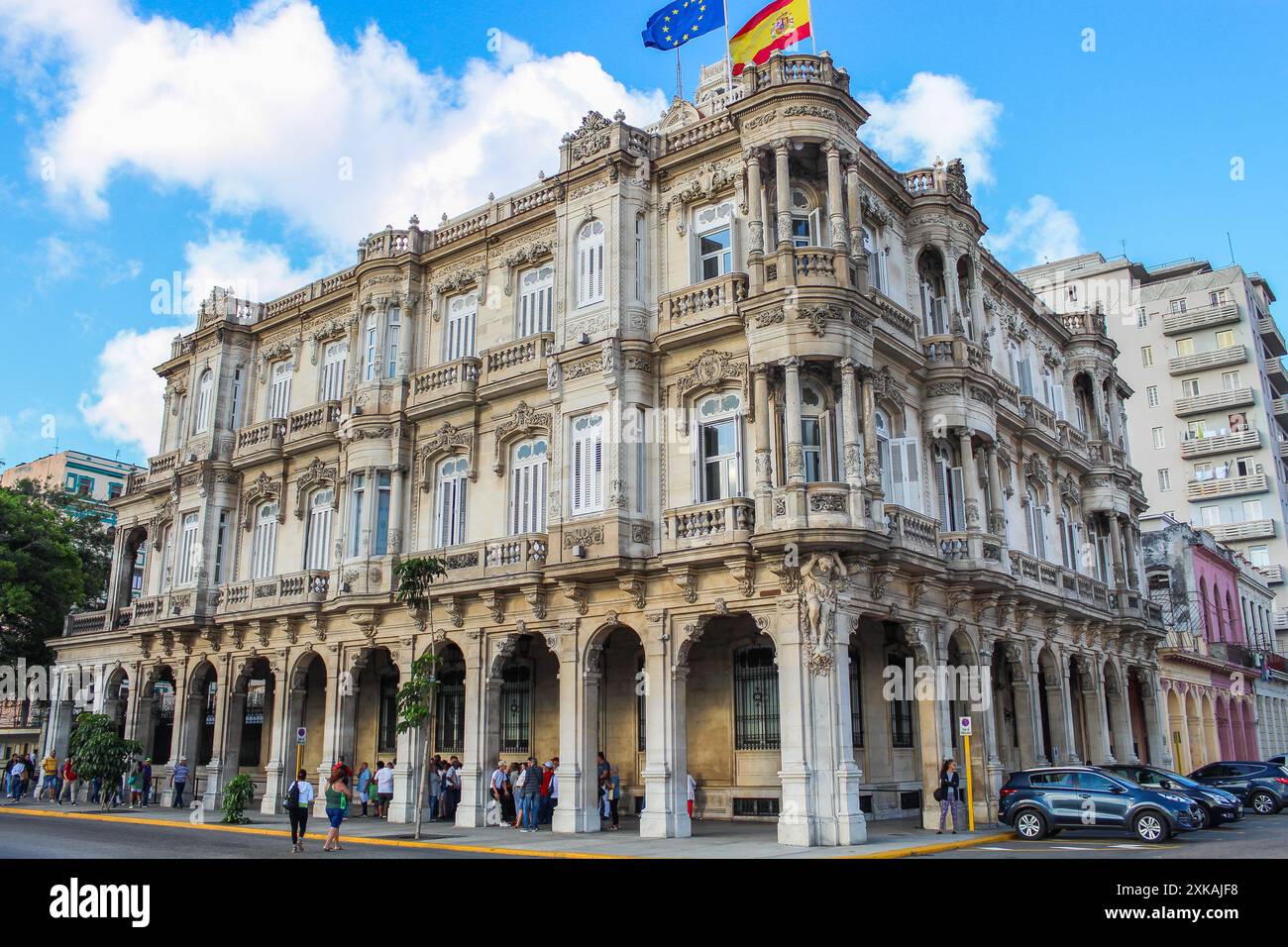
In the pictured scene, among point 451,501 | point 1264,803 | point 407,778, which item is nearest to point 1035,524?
point 1264,803

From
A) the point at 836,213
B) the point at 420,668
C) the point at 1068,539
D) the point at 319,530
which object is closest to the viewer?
the point at 836,213

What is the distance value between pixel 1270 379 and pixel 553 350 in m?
60.7

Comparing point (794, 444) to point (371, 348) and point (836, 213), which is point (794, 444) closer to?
point (836, 213)

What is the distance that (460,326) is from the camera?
31297mm

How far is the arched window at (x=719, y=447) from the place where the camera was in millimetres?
24547

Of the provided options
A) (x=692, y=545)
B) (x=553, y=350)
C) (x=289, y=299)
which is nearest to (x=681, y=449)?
(x=692, y=545)

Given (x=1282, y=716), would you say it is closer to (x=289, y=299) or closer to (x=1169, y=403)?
(x=1169, y=403)

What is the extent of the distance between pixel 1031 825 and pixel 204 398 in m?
30.0

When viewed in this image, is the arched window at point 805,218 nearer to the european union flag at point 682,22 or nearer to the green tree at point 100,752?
the european union flag at point 682,22

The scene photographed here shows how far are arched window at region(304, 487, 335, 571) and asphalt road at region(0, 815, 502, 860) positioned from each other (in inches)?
345

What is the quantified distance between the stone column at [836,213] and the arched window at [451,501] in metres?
11.9

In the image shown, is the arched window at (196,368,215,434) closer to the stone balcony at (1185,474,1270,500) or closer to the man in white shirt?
the man in white shirt
